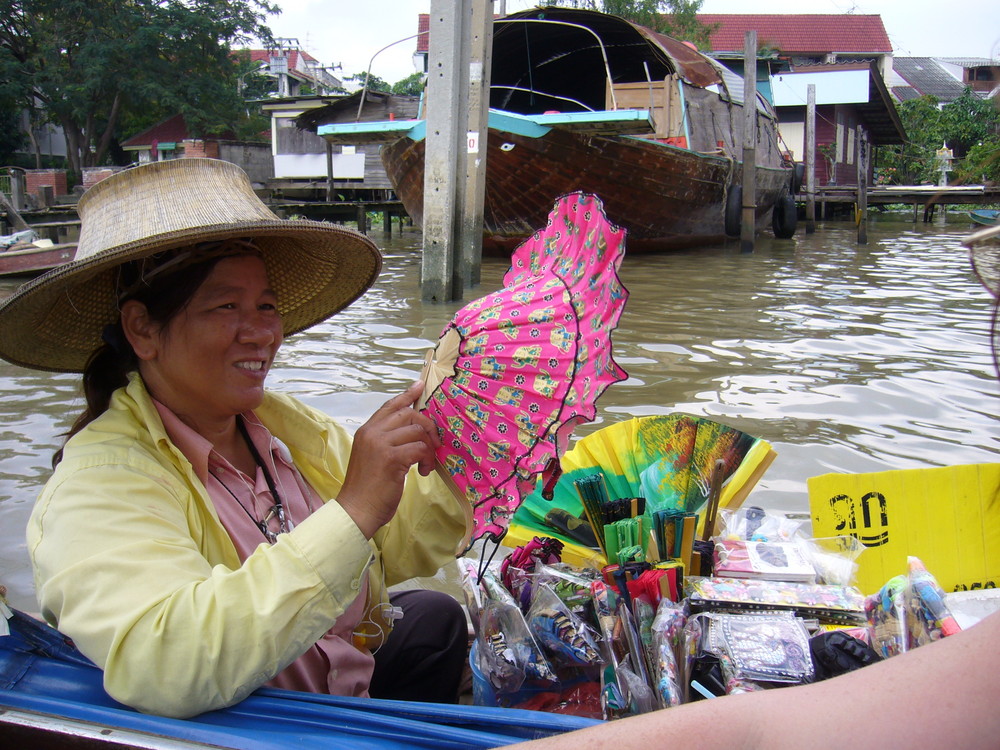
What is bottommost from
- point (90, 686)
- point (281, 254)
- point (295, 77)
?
point (90, 686)

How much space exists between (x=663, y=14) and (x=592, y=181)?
22.5 m

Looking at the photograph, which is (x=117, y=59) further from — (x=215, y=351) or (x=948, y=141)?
(x=215, y=351)

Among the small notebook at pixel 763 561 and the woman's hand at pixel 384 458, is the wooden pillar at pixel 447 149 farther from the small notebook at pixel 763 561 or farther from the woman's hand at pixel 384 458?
the woman's hand at pixel 384 458

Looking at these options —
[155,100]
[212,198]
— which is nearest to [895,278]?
[212,198]

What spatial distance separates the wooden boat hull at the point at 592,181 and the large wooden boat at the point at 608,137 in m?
0.02

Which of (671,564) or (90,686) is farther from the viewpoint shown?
(671,564)

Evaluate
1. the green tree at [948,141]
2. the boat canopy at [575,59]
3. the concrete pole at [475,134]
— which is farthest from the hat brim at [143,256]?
the boat canopy at [575,59]

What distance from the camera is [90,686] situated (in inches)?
51.4

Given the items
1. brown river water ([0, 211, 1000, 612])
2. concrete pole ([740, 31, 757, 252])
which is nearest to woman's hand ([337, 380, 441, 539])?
brown river water ([0, 211, 1000, 612])

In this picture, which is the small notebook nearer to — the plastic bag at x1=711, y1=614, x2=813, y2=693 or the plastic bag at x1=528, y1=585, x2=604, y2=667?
the plastic bag at x1=711, y1=614, x2=813, y2=693

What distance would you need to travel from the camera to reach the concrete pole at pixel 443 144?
6.44m

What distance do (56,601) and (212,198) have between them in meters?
0.74

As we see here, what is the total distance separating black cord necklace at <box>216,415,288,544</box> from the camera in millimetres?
1521

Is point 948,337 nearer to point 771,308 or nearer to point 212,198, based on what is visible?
point 771,308
